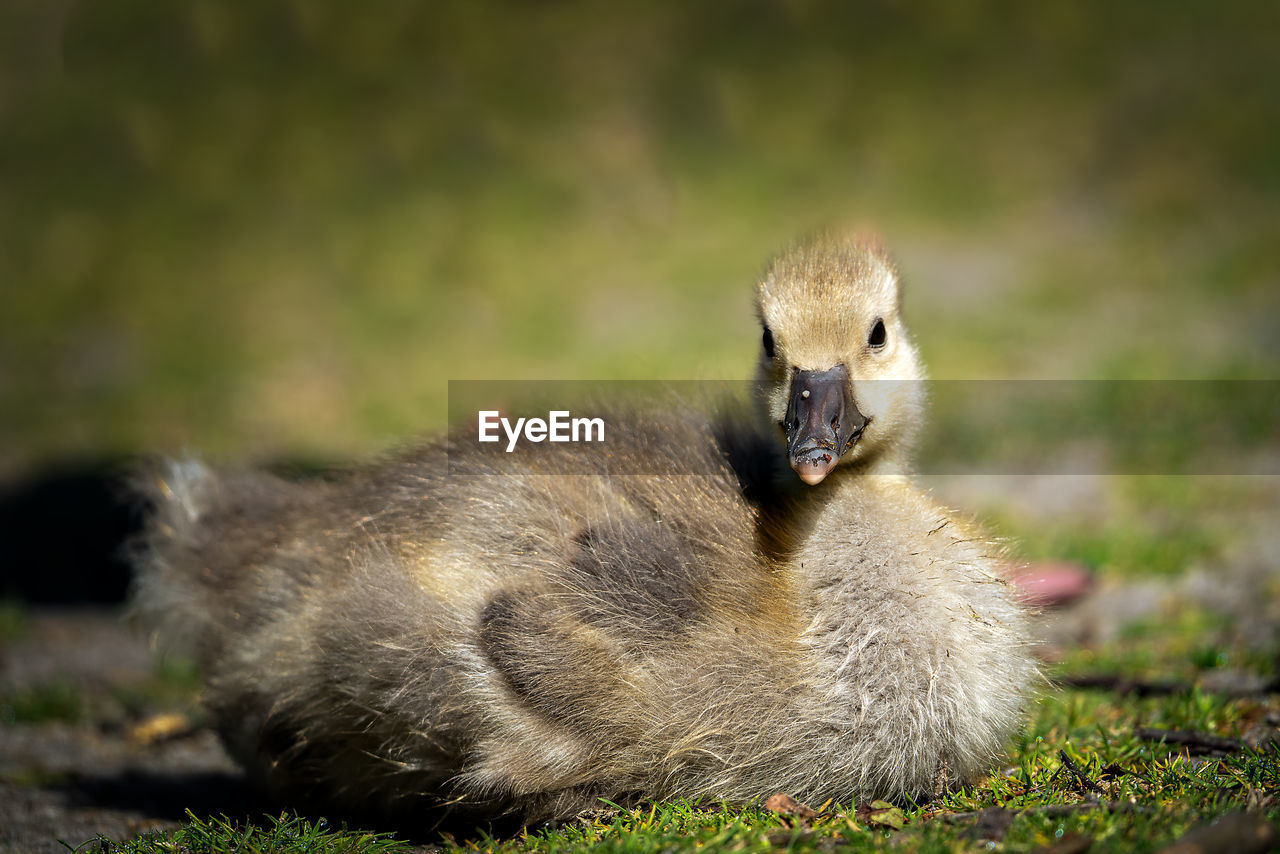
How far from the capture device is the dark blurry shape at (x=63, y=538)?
6902 millimetres

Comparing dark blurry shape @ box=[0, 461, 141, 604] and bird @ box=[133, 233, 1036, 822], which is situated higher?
bird @ box=[133, 233, 1036, 822]

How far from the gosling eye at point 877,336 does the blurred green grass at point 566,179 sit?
24.5 feet

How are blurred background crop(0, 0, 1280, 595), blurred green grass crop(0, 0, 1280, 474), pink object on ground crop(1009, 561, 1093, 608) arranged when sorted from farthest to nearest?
1. blurred green grass crop(0, 0, 1280, 474)
2. blurred background crop(0, 0, 1280, 595)
3. pink object on ground crop(1009, 561, 1093, 608)

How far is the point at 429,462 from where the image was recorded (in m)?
3.33

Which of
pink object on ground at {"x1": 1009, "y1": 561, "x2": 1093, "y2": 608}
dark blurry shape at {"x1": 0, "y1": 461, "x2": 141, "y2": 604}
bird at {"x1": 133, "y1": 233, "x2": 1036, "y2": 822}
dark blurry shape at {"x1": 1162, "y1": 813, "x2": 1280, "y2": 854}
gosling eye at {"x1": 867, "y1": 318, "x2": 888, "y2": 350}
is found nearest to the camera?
dark blurry shape at {"x1": 1162, "y1": 813, "x2": 1280, "y2": 854}

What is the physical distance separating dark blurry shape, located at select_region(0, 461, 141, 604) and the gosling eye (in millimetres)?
5041

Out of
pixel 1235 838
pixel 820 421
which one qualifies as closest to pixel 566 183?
pixel 820 421

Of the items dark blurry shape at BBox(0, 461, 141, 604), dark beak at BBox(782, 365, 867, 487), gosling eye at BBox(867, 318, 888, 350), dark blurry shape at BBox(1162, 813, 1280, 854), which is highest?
gosling eye at BBox(867, 318, 888, 350)

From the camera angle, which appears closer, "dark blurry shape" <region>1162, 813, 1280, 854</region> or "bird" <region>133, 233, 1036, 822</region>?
"dark blurry shape" <region>1162, 813, 1280, 854</region>

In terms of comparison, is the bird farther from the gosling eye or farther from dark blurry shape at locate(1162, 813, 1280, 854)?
dark blurry shape at locate(1162, 813, 1280, 854)

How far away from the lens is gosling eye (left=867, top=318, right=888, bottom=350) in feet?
9.93

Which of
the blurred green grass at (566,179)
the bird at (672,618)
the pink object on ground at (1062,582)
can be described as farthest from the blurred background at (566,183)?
the bird at (672,618)

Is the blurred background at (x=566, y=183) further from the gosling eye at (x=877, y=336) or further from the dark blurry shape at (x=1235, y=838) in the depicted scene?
the dark blurry shape at (x=1235, y=838)

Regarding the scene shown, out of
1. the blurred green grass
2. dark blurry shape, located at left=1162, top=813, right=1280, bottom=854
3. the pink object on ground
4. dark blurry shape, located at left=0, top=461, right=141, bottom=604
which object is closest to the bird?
dark blurry shape, located at left=1162, top=813, right=1280, bottom=854
